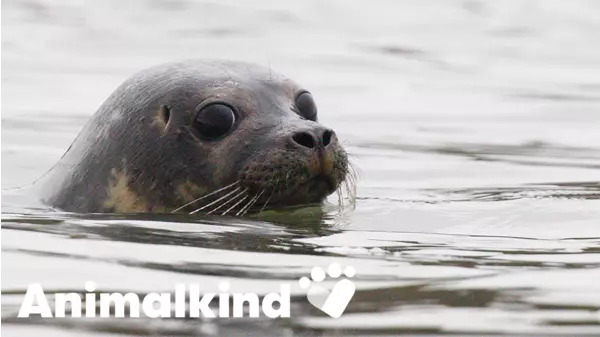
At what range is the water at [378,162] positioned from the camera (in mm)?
4414

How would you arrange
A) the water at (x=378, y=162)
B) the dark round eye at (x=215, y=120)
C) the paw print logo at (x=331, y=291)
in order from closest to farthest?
the paw print logo at (x=331, y=291) → the water at (x=378, y=162) → the dark round eye at (x=215, y=120)

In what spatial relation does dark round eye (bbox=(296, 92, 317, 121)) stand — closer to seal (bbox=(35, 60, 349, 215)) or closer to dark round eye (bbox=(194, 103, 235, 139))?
seal (bbox=(35, 60, 349, 215))

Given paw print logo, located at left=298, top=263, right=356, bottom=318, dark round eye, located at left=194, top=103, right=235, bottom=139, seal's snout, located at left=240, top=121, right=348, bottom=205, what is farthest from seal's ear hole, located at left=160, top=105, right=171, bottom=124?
paw print logo, located at left=298, top=263, right=356, bottom=318

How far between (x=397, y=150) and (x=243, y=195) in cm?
392

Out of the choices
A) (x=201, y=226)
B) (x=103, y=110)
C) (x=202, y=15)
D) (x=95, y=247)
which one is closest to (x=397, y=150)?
(x=103, y=110)

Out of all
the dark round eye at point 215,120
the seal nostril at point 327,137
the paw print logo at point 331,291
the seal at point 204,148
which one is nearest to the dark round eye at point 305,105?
the seal at point 204,148

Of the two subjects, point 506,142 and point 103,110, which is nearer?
point 103,110

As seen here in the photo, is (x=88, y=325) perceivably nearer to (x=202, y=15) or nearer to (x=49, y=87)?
(x=49, y=87)

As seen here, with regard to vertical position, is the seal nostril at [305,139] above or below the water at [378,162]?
above

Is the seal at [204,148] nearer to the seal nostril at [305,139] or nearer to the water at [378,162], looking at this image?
the seal nostril at [305,139]

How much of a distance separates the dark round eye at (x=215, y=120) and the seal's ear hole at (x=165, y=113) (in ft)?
0.51

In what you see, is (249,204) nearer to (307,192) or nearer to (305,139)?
(307,192)

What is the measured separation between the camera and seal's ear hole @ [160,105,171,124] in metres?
6.63

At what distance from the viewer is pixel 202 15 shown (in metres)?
17.1
